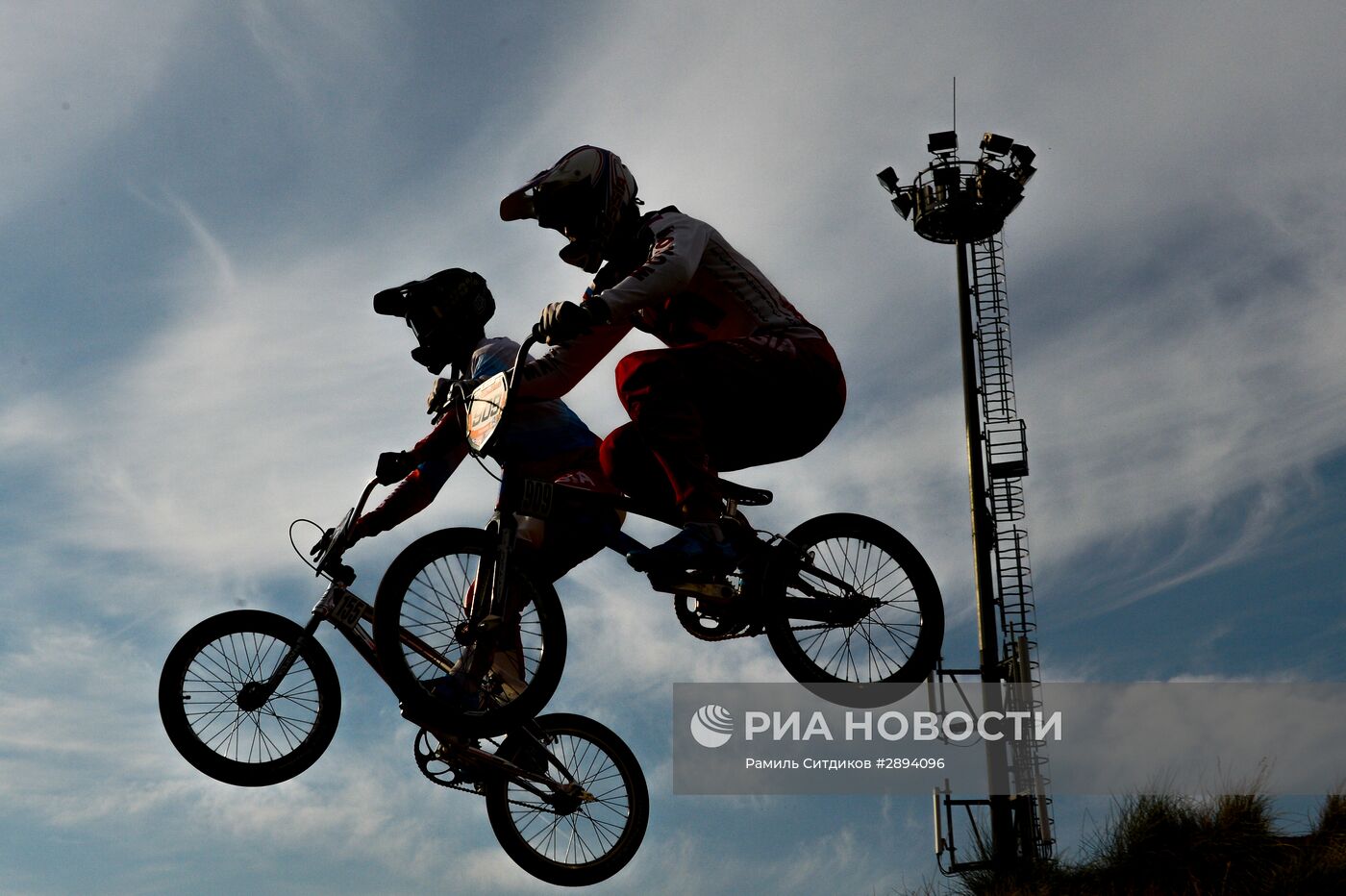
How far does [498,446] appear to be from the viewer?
899 centimetres

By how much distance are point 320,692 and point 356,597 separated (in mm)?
758

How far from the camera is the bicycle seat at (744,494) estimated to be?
7.91 metres

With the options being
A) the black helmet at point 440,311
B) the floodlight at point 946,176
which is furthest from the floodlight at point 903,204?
the black helmet at point 440,311

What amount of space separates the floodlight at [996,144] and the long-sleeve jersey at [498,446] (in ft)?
99.5

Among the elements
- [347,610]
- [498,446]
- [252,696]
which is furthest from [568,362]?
[252,696]

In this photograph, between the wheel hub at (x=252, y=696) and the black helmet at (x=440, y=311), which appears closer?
the wheel hub at (x=252, y=696)

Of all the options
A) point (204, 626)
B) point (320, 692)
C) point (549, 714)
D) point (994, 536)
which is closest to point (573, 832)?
point (549, 714)

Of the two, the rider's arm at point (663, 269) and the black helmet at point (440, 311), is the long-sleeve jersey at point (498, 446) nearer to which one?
the black helmet at point (440, 311)

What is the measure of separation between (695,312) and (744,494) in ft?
3.64

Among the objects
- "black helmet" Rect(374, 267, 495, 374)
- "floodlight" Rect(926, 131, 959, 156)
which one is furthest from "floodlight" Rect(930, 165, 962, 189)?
"black helmet" Rect(374, 267, 495, 374)

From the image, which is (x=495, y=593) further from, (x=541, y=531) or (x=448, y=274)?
(x=448, y=274)

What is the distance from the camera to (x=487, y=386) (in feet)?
26.2

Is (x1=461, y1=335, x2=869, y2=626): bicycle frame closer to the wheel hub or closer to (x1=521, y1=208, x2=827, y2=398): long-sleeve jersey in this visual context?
(x1=521, y1=208, x2=827, y2=398): long-sleeve jersey

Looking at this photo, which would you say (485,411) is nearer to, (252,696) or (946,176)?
(252,696)
